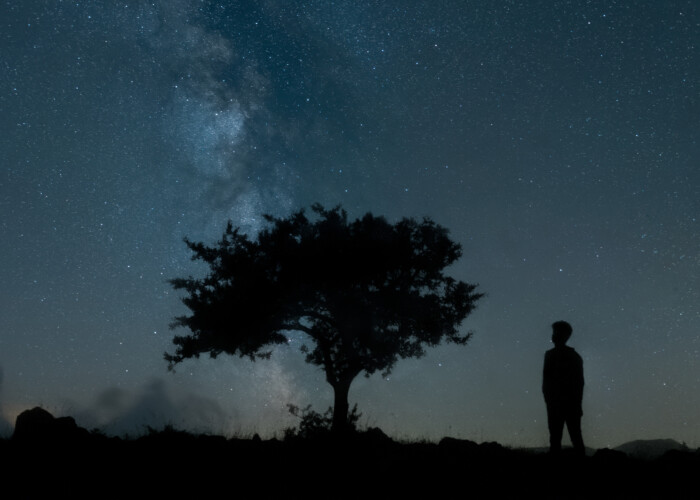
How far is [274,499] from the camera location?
556 centimetres

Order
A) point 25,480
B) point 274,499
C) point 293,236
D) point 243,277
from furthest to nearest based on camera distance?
point 293,236, point 243,277, point 25,480, point 274,499

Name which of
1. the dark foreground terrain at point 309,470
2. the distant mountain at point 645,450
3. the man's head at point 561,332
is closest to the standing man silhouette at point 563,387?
the man's head at point 561,332

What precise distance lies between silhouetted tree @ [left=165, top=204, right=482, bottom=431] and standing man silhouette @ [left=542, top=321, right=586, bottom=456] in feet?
32.5

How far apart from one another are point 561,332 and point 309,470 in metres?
4.60

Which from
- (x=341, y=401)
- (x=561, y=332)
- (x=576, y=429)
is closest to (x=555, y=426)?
(x=576, y=429)

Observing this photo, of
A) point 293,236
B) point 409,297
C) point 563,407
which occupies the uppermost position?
point 293,236

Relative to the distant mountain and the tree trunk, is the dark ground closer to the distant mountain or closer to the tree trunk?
the distant mountain

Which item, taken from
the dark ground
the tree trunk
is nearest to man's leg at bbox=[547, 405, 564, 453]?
the dark ground

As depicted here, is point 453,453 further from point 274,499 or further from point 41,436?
point 41,436

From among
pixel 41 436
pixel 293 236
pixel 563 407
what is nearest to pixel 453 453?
pixel 563 407

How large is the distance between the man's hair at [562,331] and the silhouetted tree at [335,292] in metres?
9.98

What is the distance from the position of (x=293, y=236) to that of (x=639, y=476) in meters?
13.7

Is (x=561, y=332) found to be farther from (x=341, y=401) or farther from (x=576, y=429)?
(x=341, y=401)

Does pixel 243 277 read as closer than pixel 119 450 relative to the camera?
No
